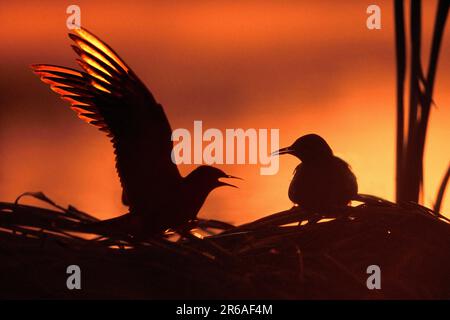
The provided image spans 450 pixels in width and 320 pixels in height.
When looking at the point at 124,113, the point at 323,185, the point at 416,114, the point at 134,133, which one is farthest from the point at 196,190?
the point at 416,114

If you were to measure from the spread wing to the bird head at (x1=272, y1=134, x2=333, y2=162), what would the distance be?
3.28 ft

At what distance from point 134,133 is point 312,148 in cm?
119

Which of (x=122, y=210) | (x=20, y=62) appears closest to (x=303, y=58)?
(x=20, y=62)

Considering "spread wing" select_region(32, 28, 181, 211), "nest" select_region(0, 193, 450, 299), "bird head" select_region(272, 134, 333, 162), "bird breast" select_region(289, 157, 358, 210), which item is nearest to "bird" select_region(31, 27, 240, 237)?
"spread wing" select_region(32, 28, 181, 211)

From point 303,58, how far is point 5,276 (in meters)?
19.8

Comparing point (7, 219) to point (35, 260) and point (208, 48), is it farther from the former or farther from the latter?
point (208, 48)

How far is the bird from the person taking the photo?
3891mm

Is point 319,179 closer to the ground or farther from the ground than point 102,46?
closer to the ground

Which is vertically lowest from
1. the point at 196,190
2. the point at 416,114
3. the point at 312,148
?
the point at 196,190

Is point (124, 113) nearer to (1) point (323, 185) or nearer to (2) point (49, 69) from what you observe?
(2) point (49, 69)

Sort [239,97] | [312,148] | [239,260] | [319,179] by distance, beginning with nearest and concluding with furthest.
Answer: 1. [239,260]
2. [319,179]
3. [312,148]
4. [239,97]

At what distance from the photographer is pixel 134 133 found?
13.3 feet

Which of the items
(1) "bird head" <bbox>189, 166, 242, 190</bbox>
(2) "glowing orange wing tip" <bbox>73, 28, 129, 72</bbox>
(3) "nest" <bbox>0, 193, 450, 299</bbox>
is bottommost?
(3) "nest" <bbox>0, 193, 450, 299</bbox>

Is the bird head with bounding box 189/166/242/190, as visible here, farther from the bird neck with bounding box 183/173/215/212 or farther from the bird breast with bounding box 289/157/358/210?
the bird breast with bounding box 289/157/358/210
